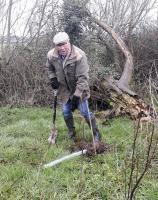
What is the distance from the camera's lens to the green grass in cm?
501

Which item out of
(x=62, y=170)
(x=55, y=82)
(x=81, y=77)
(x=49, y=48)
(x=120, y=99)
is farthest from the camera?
(x=49, y=48)

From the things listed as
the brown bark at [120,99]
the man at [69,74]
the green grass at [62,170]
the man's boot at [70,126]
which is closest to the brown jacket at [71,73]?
the man at [69,74]

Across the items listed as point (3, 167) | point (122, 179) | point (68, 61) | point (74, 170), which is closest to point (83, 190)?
point (122, 179)

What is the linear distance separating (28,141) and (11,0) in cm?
850

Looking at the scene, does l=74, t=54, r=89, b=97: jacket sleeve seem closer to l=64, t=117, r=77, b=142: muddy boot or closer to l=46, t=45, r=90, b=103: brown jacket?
l=46, t=45, r=90, b=103: brown jacket

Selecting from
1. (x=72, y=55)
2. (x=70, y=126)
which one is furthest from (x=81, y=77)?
(x=70, y=126)

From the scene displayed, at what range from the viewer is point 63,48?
7.03m

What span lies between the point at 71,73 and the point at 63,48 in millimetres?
528

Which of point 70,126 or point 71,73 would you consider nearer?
point 71,73

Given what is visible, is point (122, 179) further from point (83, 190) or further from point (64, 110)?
point (64, 110)

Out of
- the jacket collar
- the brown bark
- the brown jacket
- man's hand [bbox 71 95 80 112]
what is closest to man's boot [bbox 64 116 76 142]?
man's hand [bbox 71 95 80 112]

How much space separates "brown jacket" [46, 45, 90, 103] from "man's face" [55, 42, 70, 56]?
0.40 ft

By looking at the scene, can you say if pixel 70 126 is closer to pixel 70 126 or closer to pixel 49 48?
pixel 70 126

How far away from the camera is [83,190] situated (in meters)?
5.12
